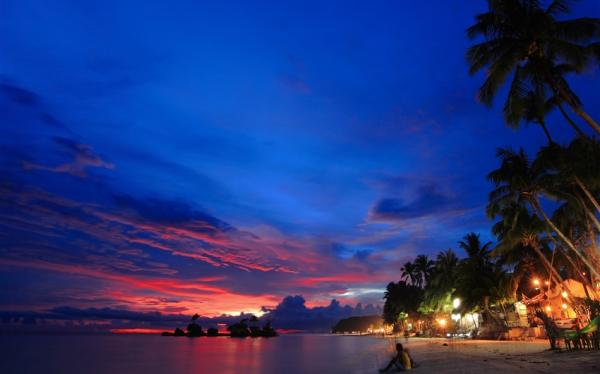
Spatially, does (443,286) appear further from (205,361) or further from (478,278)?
(205,361)

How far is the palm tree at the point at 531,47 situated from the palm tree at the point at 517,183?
22.9 feet

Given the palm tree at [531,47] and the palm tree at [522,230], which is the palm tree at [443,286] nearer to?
the palm tree at [522,230]

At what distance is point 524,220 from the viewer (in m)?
29.1

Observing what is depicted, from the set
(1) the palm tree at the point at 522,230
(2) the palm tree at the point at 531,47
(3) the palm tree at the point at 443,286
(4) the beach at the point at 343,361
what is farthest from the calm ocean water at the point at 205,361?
(2) the palm tree at the point at 531,47

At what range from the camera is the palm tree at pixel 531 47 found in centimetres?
1479

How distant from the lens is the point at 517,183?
23.2m

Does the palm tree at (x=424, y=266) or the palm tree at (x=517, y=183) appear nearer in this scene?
the palm tree at (x=517, y=183)

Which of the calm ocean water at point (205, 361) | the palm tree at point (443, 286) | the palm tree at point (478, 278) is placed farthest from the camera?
the palm tree at point (443, 286)

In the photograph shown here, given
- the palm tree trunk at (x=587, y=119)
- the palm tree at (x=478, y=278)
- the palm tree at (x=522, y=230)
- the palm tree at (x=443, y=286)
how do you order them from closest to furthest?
the palm tree trunk at (x=587, y=119) → the palm tree at (x=522, y=230) → the palm tree at (x=478, y=278) → the palm tree at (x=443, y=286)

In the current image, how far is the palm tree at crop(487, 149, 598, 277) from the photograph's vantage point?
22938 millimetres

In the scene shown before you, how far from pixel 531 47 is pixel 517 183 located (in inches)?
411

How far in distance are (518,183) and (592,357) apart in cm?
1168

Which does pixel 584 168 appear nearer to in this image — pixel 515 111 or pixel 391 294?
pixel 515 111

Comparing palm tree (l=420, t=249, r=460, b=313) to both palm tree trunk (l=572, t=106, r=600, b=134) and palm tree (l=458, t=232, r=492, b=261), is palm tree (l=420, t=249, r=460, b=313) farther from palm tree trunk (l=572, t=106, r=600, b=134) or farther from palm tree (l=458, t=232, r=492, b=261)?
palm tree trunk (l=572, t=106, r=600, b=134)
